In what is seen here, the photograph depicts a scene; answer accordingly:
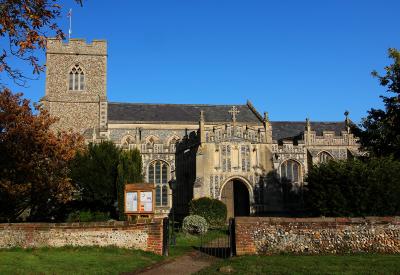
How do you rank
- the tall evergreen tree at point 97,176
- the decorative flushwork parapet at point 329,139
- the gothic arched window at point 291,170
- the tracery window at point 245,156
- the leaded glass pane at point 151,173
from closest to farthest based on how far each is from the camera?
the tall evergreen tree at point 97,176 < the tracery window at point 245,156 < the gothic arched window at point 291,170 < the leaded glass pane at point 151,173 < the decorative flushwork parapet at point 329,139

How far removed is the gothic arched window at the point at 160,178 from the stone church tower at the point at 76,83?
8.55 m

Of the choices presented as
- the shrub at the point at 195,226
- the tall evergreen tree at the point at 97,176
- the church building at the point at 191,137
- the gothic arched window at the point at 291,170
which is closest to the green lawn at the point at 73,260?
the shrub at the point at 195,226

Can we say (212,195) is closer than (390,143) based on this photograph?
No

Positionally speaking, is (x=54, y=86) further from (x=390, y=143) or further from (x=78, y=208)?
(x=390, y=143)

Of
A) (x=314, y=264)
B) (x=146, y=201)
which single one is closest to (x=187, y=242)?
(x=146, y=201)

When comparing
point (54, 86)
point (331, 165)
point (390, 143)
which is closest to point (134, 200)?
point (331, 165)

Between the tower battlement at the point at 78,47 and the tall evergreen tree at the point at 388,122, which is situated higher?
the tower battlement at the point at 78,47

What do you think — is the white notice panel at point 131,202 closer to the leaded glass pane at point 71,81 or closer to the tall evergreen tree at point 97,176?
the tall evergreen tree at point 97,176

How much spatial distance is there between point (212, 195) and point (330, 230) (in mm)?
15893

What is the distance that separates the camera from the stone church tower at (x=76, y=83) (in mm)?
41875

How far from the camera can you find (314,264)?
1180 cm

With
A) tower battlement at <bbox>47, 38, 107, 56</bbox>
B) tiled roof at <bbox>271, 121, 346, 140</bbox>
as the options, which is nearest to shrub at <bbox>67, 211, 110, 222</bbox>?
tiled roof at <bbox>271, 121, 346, 140</bbox>

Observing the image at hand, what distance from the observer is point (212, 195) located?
29594 millimetres

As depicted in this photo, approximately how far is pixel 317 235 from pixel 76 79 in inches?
1343
